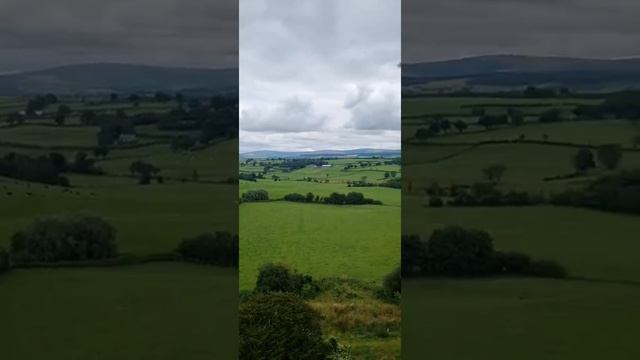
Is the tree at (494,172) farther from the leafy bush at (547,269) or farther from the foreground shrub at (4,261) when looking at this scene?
the foreground shrub at (4,261)

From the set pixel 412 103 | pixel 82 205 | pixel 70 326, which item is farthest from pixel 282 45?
pixel 70 326

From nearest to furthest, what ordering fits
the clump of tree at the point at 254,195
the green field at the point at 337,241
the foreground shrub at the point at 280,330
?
1. the foreground shrub at the point at 280,330
2. the green field at the point at 337,241
3. the clump of tree at the point at 254,195

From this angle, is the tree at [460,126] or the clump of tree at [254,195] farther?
the clump of tree at [254,195]

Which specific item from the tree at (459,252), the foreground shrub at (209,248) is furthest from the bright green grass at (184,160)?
the tree at (459,252)

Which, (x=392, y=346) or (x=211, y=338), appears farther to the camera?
(x=392, y=346)

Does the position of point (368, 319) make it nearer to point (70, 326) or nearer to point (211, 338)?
point (211, 338)

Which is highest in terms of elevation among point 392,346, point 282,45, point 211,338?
point 282,45

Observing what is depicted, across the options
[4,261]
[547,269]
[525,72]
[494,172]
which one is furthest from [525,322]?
[4,261]

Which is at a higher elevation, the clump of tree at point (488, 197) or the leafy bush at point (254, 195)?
the clump of tree at point (488, 197)
